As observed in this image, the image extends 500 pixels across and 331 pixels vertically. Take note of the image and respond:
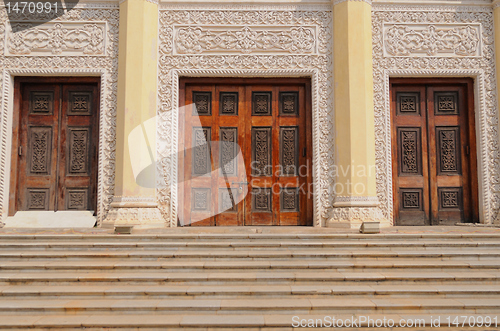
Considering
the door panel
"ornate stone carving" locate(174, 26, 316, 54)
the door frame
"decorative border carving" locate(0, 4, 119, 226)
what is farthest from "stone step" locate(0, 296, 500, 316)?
"ornate stone carving" locate(174, 26, 316, 54)

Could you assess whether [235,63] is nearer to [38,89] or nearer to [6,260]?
[38,89]

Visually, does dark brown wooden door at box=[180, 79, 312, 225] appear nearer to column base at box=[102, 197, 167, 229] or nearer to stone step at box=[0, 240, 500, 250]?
column base at box=[102, 197, 167, 229]

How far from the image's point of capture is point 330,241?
4.93 metres

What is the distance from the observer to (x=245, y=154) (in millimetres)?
6852

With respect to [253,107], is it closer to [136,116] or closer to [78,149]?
[136,116]

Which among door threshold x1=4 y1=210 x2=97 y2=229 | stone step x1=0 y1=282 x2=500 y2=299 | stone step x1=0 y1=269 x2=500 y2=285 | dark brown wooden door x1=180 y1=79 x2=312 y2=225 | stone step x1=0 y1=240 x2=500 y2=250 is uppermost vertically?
dark brown wooden door x1=180 y1=79 x2=312 y2=225

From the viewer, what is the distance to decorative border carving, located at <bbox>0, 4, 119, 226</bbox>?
6.57m

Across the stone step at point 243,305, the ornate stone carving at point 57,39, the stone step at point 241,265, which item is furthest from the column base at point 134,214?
the ornate stone carving at point 57,39

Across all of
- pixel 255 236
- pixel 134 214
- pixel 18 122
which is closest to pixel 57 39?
pixel 18 122

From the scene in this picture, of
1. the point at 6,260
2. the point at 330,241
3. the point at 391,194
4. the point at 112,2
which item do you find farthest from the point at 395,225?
the point at 112,2

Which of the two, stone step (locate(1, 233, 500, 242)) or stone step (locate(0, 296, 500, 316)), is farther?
stone step (locate(1, 233, 500, 242))

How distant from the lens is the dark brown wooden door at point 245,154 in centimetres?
681

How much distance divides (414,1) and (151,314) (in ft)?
21.8

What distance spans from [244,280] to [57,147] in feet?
15.1
